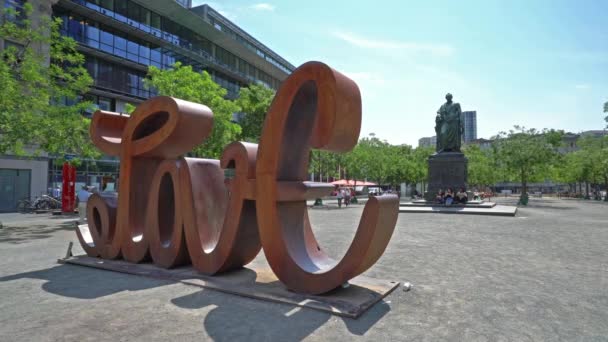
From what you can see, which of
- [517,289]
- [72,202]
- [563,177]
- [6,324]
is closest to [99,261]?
[6,324]

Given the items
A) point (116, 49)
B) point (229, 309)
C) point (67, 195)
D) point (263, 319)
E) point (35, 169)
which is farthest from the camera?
point (116, 49)

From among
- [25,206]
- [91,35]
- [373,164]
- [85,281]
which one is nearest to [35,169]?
[25,206]

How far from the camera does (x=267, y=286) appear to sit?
233 inches

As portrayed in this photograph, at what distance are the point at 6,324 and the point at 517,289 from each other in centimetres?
684

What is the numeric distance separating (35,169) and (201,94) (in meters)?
12.0

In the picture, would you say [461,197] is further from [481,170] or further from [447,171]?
[481,170]

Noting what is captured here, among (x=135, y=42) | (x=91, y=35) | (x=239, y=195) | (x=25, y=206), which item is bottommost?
(x=25, y=206)

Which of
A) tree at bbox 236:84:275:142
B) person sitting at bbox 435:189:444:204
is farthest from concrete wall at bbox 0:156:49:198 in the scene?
person sitting at bbox 435:189:444:204

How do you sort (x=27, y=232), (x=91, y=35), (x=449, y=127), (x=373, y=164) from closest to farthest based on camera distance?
1. (x=27, y=232)
2. (x=449, y=127)
3. (x=91, y=35)
4. (x=373, y=164)

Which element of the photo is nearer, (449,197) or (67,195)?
(67,195)

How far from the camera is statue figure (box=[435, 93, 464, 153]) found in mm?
25391

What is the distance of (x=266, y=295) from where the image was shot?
543cm

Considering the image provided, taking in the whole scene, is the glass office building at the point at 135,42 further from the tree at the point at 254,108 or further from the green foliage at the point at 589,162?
the green foliage at the point at 589,162

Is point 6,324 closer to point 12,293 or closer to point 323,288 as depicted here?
point 12,293
